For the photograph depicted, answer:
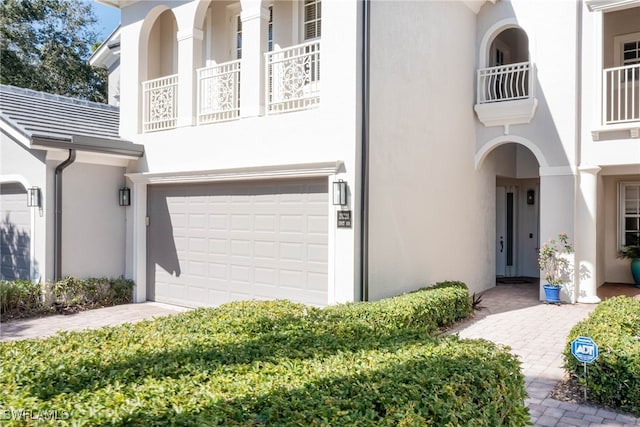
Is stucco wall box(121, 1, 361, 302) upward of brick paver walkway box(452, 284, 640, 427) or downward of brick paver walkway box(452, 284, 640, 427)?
upward

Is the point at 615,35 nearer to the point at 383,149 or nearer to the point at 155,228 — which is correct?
the point at 383,149

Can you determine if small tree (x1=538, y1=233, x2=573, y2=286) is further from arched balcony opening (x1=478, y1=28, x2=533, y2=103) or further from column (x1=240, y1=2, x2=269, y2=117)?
column (x1=240, y1=2, x2=269, y2=117)

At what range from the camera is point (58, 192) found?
981 cm

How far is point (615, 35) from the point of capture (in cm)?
1247

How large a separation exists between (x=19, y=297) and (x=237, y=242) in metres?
4.36

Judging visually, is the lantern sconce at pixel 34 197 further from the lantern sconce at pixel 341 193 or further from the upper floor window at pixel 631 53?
the upper floor window at pixel 631 53

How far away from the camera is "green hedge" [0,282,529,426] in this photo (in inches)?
110

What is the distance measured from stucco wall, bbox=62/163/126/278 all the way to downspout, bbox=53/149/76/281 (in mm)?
140

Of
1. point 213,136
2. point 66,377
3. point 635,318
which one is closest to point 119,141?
point 213,136

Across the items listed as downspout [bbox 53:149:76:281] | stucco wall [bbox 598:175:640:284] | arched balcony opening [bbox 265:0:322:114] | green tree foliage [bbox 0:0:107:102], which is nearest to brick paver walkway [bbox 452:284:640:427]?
stucco wall [bbox 598:175:640:284]

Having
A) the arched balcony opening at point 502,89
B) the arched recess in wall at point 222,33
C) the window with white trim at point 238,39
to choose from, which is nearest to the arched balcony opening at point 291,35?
the window with white trim at point 238,39

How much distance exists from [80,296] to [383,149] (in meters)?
6.91

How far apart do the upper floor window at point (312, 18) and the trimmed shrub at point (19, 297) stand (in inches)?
303

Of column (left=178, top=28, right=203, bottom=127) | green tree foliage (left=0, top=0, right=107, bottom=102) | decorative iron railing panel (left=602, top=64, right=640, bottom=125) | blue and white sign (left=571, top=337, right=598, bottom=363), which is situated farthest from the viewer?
green tree foliage (left=0, top=0, right=107, bottom=102)
